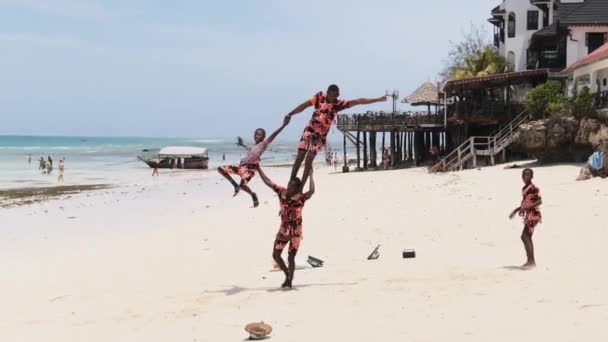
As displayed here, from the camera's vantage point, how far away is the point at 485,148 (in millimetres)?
36344

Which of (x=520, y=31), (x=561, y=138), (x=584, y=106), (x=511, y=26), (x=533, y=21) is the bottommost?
(x=561, y=138)

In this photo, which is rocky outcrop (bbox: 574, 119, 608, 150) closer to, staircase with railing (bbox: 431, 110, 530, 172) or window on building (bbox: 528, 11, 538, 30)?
staircase with railing (bbox: 431, 110, 530, 172)

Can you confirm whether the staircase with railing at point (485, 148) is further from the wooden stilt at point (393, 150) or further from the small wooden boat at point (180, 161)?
the small wooden boat at point (180, 161)

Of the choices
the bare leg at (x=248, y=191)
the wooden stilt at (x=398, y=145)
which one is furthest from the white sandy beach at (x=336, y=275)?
the wooden stilt at (x=398, y=145)

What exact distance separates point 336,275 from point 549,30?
32084mm

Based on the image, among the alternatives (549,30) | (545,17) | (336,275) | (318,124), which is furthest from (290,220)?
(545,17)

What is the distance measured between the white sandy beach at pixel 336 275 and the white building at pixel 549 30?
16666 millimetres

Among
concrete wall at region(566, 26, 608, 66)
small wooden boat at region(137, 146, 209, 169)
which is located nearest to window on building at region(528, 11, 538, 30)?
concrete wall at region(566, 26, 608, 66)

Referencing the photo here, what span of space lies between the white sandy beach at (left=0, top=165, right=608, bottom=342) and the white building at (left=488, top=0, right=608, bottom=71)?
16666 mm

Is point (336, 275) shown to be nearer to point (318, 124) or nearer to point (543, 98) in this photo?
point (318, 124)

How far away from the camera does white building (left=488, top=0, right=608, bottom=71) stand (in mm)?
37062

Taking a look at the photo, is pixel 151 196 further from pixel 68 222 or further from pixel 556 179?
pixel 556 179

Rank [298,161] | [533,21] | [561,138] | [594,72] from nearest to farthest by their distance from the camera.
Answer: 1. [298,161]
2. [561,138]
3. [594,72]
4. [533,21]

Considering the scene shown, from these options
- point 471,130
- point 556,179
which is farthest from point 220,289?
point 471,130
